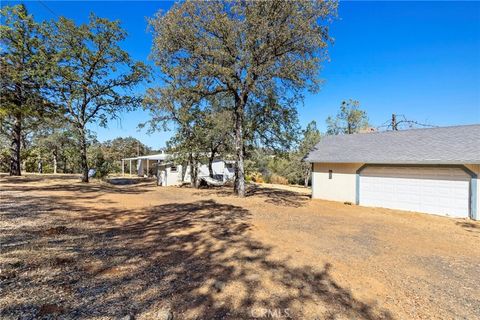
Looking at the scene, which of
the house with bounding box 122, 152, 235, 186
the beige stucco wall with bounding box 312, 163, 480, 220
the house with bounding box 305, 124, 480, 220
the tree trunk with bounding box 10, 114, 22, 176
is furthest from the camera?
the house with bounding box 122, 152, 235, 186

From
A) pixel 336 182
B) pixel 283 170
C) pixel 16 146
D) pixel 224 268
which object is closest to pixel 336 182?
pixel 336 182

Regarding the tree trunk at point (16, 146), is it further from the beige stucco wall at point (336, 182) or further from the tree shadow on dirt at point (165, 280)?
the beige stucco wall at point (336, 182)

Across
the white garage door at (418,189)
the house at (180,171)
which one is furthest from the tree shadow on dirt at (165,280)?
the house at (180,171)

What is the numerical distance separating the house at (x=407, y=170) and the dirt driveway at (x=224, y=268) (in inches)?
95.8

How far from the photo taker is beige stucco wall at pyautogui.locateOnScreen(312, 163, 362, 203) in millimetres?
13609

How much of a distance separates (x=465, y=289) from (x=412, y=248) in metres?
2.24

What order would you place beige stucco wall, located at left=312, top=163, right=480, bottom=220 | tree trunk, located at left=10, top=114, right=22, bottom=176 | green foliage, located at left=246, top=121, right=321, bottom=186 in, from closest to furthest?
1. beige stucco wall, located at left=312, top=163, right=480, bottom=220
2. tree trunk, located at left=10, top=114, right=22, bottom=176
3. green foliage, located at left=246, top=121, right=321, bottom=186

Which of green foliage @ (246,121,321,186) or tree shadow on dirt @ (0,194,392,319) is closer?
tree shadow on dirt @ (0,194,392,319)

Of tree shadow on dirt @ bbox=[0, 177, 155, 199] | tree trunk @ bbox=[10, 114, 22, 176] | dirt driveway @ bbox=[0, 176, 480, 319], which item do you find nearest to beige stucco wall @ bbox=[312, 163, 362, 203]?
dirt driveway @ bbox=[0, 176, 480, 319]

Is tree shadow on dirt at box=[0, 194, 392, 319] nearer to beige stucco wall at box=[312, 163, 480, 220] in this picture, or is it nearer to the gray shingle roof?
the gray shingle roof

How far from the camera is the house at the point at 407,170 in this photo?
1005 centimetres

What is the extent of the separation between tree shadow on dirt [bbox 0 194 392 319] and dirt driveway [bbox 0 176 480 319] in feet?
0.06

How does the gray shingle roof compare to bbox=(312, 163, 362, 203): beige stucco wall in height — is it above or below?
above

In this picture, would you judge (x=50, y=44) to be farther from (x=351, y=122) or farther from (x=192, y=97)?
(x=351, y=122)
